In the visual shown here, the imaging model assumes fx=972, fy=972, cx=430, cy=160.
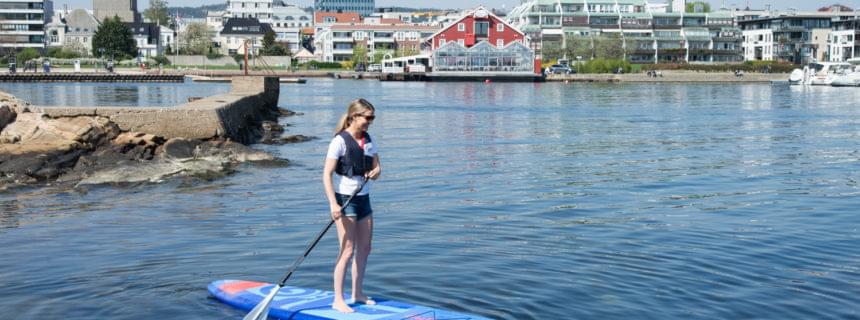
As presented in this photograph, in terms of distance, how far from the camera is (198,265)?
1109 cm

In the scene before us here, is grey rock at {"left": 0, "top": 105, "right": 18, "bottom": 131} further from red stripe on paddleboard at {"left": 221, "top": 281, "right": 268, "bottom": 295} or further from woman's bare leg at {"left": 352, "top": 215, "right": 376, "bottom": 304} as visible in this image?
woman's bare leg at {"left": 352, "top": 215, "right": 376, "bottom": 304}

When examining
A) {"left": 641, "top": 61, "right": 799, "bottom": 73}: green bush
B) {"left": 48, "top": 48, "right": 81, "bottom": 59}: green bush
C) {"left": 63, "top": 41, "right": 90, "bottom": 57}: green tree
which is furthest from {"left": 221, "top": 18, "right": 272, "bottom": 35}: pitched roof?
{"left": 641, "top": 61, "right": 799, "bottom": 73}: green bush

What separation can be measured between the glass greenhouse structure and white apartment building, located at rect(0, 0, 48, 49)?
73.8 meters

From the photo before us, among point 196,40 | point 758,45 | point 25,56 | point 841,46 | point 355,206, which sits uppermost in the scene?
point 196,40

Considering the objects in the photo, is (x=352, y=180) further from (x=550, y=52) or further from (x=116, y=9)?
(x=116, y=9)

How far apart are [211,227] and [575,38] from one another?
403ft

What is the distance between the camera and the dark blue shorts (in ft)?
27.9

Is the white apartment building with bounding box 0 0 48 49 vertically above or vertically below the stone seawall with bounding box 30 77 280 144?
above

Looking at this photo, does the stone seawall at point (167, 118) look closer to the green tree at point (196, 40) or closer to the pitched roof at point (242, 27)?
the green tree at point (196, 40)

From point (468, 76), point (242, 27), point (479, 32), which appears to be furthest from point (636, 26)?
point (242, 27)

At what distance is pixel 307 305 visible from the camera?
8.93 meters

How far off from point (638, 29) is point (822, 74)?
40489 mm

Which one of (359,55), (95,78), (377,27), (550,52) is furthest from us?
(377,27)

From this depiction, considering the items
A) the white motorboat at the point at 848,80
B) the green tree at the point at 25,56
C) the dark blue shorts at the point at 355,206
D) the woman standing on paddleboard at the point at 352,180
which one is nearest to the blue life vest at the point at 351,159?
the woman standing on paddleboard at the point at 352,180
